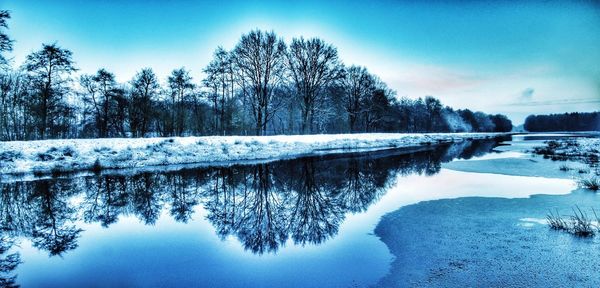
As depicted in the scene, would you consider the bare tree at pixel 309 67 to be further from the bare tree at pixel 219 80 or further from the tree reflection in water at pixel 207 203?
the tree reflection in water at pixel 207 203

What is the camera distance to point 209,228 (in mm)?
8172

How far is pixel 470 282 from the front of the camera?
4.84 meters

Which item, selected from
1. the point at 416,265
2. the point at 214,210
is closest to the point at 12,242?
the point at 214,210

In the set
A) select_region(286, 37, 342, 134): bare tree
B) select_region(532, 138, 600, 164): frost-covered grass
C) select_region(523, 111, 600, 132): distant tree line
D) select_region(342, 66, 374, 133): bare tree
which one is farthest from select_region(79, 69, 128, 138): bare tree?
select_region(523, 111, 600, 132): distant tree line

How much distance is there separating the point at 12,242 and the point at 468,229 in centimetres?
1094

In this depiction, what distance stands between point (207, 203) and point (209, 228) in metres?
3.02

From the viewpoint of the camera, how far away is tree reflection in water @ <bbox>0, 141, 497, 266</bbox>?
7.62 metres

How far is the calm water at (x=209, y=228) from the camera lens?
213 inches

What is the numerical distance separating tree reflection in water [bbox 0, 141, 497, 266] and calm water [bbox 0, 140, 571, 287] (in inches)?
1.6

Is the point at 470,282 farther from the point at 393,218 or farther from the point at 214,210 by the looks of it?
the point at 214,210

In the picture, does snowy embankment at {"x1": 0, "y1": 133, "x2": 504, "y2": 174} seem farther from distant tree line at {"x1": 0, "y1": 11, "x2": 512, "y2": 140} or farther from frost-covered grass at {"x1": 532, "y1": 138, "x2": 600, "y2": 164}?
frost-covered grass at {"x1": 532, "y1": 138, "x2": 600, "y2": 164}

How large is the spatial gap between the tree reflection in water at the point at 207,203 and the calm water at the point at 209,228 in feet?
0.13

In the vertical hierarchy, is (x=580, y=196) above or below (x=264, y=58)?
below

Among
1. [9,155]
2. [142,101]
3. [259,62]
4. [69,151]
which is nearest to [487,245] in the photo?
[69,151]
